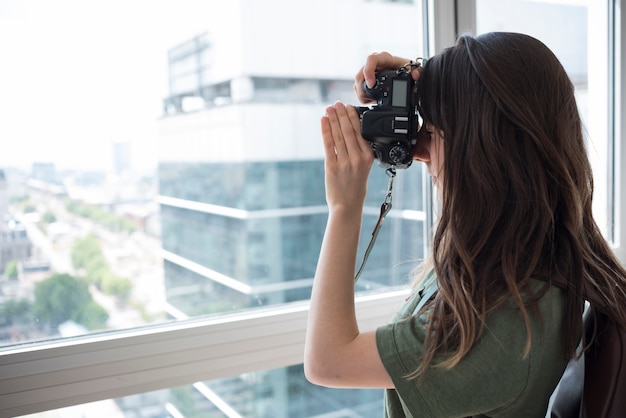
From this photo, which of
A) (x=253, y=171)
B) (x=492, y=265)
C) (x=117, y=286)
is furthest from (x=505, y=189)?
(x=117, y=286)

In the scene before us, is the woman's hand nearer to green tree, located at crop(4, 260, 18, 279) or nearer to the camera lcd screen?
the camera lcd screen

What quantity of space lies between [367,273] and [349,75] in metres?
0.51

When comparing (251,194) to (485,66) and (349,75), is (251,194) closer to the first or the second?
(349,75)

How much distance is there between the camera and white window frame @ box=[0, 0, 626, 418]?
1.06 metres

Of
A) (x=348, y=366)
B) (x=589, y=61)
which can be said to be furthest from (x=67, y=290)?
(x=589, y=61)

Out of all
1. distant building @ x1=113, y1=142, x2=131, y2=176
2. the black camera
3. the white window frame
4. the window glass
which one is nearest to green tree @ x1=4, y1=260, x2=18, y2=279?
the window glass

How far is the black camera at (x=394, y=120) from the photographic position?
869mm

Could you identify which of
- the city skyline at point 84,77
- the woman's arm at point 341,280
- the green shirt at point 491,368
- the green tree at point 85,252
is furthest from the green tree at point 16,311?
the green shirt at point 491,368

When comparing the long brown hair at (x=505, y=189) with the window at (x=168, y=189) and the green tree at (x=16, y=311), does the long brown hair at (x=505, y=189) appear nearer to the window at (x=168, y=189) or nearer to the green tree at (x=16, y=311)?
the window at (x=168, y=189)

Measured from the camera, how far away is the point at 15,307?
1.08 metres

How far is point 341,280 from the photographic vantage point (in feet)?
2.77

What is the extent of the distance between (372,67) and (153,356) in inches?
27.5

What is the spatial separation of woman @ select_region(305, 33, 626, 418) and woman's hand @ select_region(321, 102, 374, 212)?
0.08 m

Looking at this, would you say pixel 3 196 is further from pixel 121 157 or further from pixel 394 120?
pixel 394 120
